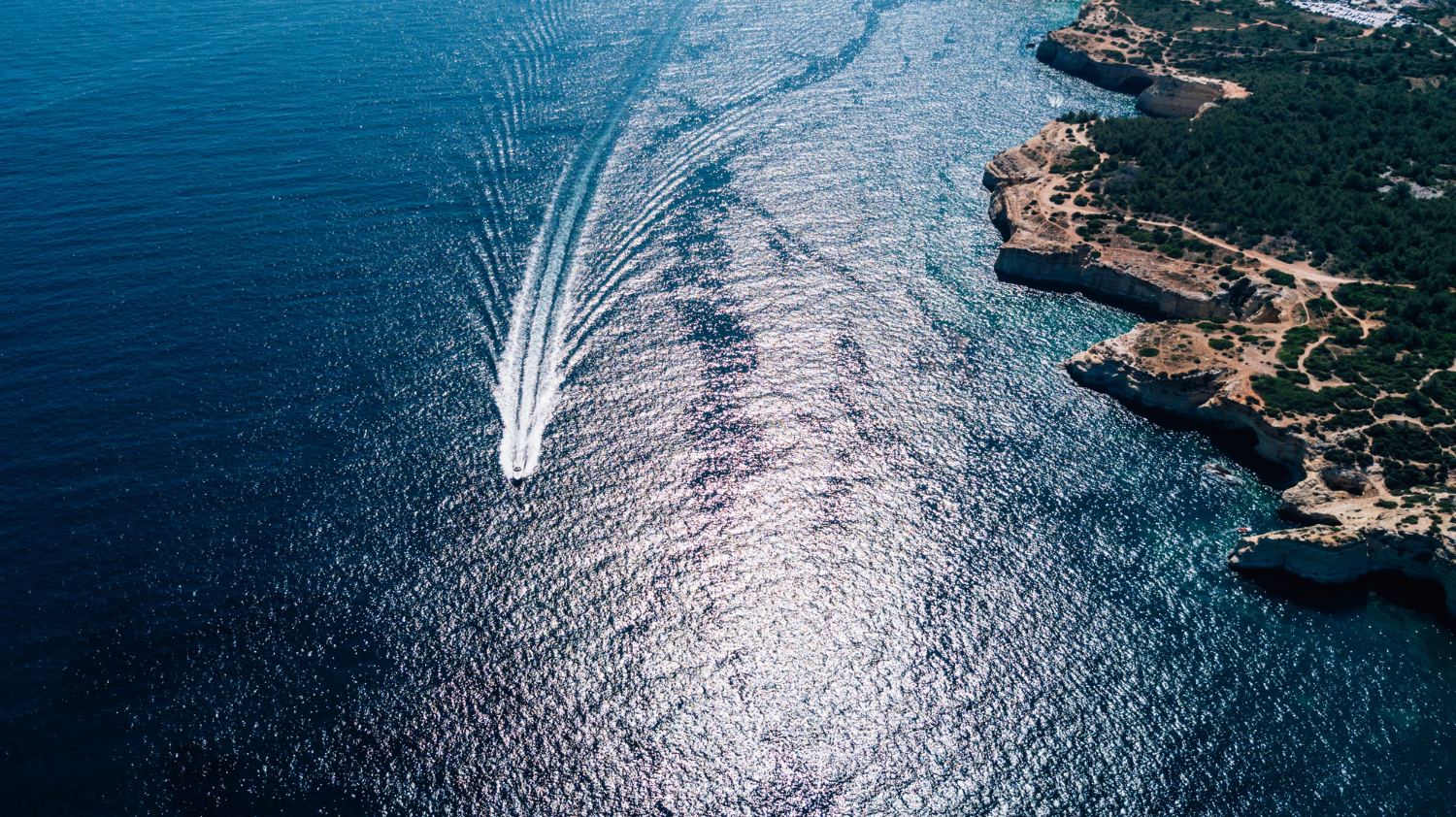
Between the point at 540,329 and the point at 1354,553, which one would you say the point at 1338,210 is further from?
the point at 540,329

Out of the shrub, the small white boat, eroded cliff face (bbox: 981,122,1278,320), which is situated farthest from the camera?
eroded cliff face (bbox: 981,122,1278,320)

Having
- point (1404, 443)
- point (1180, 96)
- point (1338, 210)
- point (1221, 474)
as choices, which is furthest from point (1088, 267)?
point (1180, 96)

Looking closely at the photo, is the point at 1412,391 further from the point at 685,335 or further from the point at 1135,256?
the point at 685,335

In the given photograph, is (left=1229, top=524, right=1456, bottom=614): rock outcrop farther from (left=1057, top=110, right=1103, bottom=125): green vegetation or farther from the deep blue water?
(left=1057, top=110, right=1103, bottom=125): green vegetation

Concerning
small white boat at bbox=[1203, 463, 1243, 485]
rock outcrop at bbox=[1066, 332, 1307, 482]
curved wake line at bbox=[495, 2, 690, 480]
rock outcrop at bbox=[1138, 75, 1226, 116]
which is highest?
rock outcrop at bbox=[1138, 75, 1226, 116]

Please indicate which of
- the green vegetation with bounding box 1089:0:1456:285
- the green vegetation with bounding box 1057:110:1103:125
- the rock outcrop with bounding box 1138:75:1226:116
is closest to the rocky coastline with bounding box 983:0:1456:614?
the green vegetation with bounding box 1057:110:1103:125
